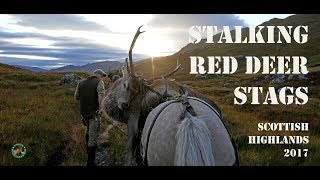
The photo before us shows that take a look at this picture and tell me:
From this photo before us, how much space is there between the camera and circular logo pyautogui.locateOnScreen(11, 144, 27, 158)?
724cm

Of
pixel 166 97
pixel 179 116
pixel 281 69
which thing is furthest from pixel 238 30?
pixel 179 116

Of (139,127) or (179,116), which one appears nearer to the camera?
(179,116)

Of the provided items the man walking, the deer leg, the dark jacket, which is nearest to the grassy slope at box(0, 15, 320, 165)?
the man walking

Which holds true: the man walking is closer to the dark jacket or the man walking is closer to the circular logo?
the dark jacket

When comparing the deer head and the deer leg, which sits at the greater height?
the deer head

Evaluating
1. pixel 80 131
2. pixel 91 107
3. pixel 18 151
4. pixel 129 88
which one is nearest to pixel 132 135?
pixel 129 88

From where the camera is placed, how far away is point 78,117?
43.3 ft

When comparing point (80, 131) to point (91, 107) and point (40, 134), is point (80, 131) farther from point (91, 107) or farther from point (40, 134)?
point (91, 107)

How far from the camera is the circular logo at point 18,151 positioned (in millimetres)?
7242

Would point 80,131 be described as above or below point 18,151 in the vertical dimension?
below

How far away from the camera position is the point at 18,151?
287 inches
